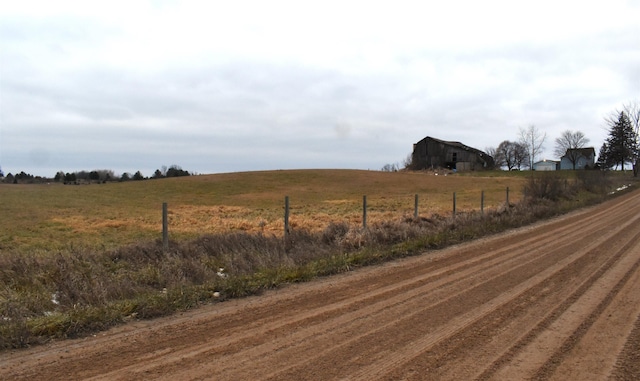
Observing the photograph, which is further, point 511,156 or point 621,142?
point 511,156

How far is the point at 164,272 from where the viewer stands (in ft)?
27.2

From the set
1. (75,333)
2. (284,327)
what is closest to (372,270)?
(284,327)

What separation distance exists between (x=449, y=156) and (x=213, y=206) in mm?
76542

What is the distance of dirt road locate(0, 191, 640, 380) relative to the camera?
4363 millimetres

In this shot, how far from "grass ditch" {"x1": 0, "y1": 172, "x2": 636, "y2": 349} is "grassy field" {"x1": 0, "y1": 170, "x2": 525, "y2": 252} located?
410 cm

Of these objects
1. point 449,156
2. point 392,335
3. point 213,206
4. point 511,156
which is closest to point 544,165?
point 511,156

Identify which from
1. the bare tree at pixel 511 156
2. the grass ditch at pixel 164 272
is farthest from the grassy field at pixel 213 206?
the bare tree at pixel 511 156

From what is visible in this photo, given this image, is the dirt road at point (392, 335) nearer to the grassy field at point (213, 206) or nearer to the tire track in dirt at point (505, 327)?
the tire track in dirt at point (505, 327)

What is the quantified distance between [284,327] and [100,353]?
207 cm

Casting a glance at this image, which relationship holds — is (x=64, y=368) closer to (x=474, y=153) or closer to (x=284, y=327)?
(x=284, y=327)

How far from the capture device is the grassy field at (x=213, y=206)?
20766 mm

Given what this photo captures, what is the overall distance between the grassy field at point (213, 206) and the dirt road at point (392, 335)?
851 cm

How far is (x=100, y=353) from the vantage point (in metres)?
4.87

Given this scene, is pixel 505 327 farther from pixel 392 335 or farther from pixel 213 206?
pixel 213 206
